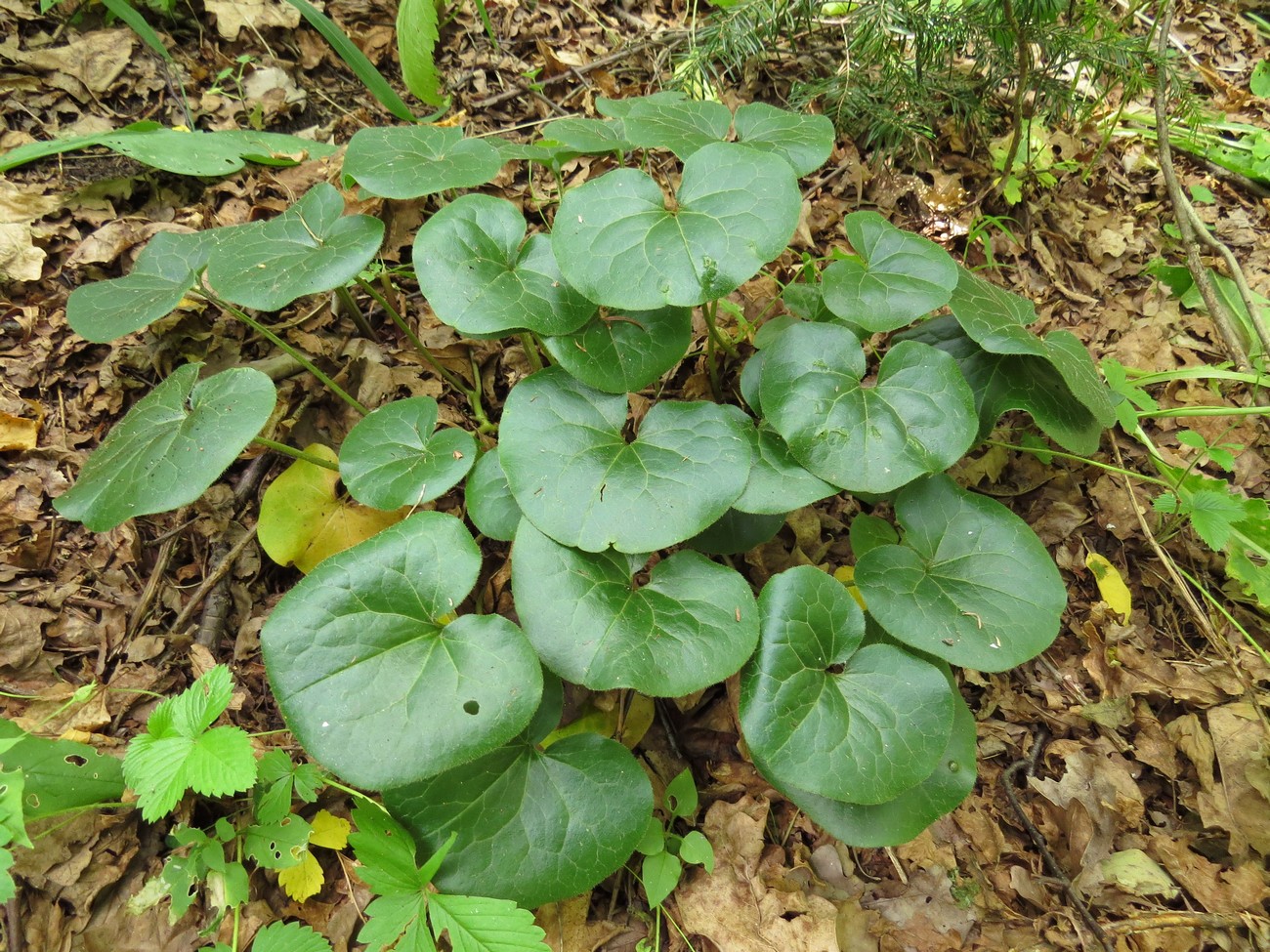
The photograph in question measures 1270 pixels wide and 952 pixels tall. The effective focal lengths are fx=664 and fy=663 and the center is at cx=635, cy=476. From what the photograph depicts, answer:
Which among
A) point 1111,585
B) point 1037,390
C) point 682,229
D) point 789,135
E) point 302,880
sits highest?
point 789,135

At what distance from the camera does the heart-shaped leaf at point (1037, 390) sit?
209 cm

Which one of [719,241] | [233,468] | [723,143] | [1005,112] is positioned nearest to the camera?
[719,241]

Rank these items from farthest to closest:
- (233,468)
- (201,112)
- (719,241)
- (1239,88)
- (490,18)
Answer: (1239,88)
(490,18)
(201,112)
(233,468)
(719,241)

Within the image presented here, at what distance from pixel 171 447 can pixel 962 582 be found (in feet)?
7.15

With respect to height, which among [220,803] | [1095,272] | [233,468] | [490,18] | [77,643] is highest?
[490,18]

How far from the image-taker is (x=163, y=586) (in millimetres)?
2113

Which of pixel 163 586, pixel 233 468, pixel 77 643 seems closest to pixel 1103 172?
pixel 233 468

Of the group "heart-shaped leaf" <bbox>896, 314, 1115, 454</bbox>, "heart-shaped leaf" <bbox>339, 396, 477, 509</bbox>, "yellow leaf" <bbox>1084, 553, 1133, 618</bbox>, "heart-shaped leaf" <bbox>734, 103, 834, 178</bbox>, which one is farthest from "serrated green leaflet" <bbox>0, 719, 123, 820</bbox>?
"yellow leaf" <bbox>1084, 553, 1133, 618</bbox>

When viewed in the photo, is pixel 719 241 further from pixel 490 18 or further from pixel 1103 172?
pixel 1103 172

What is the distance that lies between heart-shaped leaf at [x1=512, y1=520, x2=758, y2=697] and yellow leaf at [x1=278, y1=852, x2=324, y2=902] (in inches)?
34.2

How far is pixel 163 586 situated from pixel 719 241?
6.59ft

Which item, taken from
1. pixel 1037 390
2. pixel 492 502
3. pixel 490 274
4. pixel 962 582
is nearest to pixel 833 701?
pixel 962 582

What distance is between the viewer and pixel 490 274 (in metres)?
1.90

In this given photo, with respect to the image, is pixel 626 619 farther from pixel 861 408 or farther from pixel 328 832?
pixel 328 832
